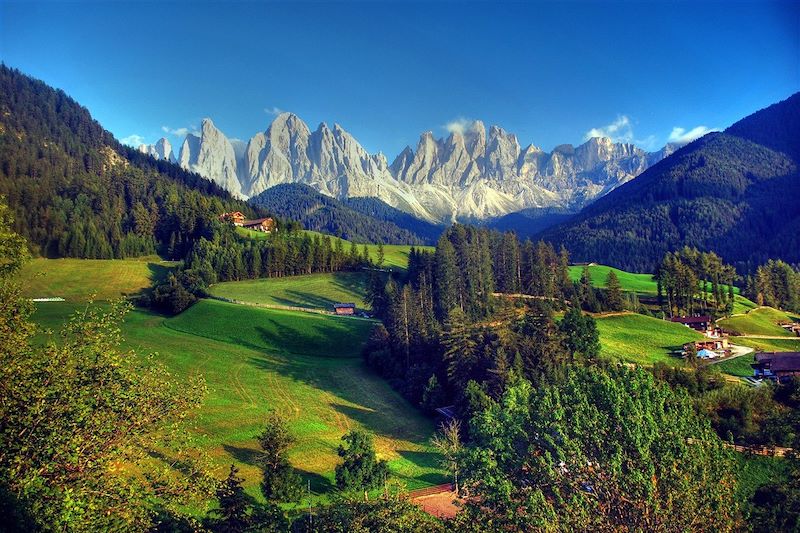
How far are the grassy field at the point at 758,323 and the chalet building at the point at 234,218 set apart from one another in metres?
132

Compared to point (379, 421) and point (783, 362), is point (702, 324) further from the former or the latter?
point (379, 421)

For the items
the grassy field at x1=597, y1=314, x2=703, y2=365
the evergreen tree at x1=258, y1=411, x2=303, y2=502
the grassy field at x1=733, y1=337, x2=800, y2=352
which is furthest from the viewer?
the grassy field at x1=733, y1=337, x2=800, y2=352

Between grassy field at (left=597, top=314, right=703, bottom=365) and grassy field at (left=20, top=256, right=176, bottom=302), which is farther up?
grassy field at (left=20, top=256, right=176, bottom=302)

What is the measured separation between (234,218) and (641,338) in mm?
133659

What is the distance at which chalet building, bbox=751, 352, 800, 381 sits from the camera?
55781mm

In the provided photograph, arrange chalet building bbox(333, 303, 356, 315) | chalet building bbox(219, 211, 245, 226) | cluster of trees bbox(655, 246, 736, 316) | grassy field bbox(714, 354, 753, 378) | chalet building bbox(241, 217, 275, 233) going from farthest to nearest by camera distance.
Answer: chalet building bbox(241, 217, 275, 233) < chalet building bbox(219, 211, 245, 226) < chalet building bbox(333, 303, 356, 315) < cluster of trees bbox(655, 246, 736, 316) < grassy field bbox(714, 354, 753, 378)

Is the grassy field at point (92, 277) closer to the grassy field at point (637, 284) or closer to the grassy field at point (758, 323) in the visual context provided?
the grassy field at point (637, 284)

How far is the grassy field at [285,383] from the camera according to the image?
46750 mm

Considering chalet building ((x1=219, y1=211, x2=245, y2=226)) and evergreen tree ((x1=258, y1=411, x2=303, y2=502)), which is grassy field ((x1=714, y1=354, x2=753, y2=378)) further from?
chalet building ((x1=219, y1=211, x2=245, y2=226))

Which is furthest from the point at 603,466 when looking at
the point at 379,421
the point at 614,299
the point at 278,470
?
the point at 614,299

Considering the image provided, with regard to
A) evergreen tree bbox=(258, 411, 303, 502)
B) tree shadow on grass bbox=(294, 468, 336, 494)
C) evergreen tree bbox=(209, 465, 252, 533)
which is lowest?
tree shadow on grass bbox=(294, 468, 336, 494)

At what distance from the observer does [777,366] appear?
5675 cm

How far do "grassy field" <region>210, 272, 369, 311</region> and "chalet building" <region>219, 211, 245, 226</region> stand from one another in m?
42.3

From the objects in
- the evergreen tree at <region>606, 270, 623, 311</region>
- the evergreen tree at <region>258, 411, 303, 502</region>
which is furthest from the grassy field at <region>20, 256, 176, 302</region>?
the evergreen tree at <region>606, 270, 623, 311</region>
